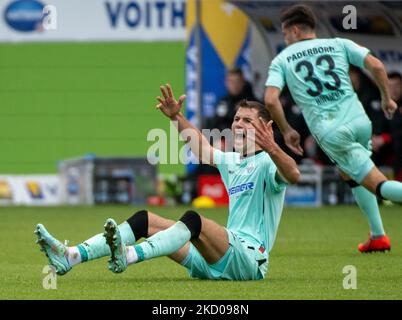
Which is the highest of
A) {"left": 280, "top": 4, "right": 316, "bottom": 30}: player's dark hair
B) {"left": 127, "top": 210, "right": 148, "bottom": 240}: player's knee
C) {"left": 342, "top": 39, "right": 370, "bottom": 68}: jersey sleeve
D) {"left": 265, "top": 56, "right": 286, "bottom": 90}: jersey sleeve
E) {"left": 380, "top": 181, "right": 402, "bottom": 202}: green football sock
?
{"left": 280, "top": 4, "right": 316, "bottom": 30}: player's dark hair

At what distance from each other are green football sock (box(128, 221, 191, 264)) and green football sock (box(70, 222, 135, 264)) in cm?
16

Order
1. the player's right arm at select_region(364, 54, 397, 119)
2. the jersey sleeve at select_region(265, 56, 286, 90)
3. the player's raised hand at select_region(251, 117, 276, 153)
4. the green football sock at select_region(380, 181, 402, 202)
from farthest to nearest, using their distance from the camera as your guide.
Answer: the jersey sleeve at select_region(265, 56, 286, 90)
the player's right arm at select_region(364, 54, 397, 119)
the green football sock at select_region(380, 181, 402, 202)
the player's raised hand at select_region(251, 117, 276, 153)

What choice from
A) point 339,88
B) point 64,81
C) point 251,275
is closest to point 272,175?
point 251,275

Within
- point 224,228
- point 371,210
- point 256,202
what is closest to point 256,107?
point 256,202

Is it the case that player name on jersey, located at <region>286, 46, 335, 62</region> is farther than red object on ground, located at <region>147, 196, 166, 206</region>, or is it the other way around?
red object on ground, located at <region>147, 196, 166, 206</region>

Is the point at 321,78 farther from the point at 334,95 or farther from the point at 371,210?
the point at 371,210

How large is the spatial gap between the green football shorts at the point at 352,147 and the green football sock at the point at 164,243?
2551 mm

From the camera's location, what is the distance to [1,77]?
74.2ft

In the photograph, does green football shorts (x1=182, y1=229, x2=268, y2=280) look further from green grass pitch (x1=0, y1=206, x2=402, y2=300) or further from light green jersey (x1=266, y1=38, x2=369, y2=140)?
light green jersey (x1=266, y1=38, x2=369, y2=140)

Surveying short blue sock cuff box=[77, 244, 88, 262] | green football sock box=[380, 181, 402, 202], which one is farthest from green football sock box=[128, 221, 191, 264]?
green football sock box=[380, 181, 402, 202]

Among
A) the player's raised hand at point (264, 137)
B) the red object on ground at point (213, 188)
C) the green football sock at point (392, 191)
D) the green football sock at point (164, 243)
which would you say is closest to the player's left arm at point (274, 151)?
the player's raised hand at point (264, 137)

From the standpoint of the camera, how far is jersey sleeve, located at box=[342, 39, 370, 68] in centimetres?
1124

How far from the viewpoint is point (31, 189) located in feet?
73.3

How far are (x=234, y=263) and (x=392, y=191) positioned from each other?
181 cm
